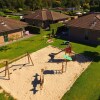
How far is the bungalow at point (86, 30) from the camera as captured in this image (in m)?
35.8

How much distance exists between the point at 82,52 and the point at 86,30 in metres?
6.66

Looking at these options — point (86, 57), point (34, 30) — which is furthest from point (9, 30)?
point (86, 57)

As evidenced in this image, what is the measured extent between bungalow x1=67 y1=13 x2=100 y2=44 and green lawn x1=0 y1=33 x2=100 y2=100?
274cm

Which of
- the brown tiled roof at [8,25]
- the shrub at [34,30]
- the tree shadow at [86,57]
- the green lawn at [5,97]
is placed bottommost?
the green lawn at [5,97]

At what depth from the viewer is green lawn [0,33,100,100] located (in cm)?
2019

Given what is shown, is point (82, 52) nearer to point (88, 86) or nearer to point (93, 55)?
point (93, 55)

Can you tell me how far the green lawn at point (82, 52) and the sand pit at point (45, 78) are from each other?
1.00 meters

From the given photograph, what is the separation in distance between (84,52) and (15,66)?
41.5ft

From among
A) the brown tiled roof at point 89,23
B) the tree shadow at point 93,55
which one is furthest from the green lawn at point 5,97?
the brown tiled roof at point 89,23

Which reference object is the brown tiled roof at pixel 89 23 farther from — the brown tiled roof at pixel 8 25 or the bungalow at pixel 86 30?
the brown tiled roof at pixel 8 25

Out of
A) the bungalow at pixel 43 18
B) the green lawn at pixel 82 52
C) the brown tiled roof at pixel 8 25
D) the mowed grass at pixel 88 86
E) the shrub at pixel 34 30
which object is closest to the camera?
the mowed grass at pixel 88 86

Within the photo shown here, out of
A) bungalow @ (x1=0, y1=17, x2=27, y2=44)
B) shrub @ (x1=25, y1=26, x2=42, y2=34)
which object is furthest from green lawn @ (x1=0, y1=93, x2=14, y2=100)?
shrub @ (x1=25, y1=26, x2=42, y2=34)

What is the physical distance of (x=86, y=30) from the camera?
3678cm

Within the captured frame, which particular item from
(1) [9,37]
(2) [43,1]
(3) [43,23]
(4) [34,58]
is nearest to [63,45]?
(4) [34,58]
